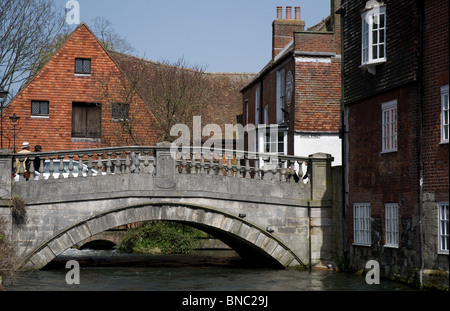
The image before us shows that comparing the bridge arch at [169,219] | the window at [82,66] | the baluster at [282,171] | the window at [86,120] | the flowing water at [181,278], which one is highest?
the window at [82,66]

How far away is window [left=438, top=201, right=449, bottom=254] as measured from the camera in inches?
658

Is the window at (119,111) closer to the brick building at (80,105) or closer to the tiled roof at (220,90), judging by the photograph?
the brick building at (80,105)

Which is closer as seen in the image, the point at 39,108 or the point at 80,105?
the point at 39,108

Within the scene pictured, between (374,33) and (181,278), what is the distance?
8569 millimetres

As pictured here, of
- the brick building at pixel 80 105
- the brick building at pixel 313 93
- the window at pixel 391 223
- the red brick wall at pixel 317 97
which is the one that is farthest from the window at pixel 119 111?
the window at pixel 391 223

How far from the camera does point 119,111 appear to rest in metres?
33.8

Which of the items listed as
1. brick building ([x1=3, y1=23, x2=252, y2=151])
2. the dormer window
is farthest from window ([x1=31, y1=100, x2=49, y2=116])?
the dormer window

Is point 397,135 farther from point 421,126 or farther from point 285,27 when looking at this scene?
point 285,27

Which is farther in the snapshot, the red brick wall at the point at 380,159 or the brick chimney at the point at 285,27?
the brick chimney at the point at 285,27

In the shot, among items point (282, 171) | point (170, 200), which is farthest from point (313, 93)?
point (170, 200)

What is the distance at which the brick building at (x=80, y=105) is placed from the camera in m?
32.5

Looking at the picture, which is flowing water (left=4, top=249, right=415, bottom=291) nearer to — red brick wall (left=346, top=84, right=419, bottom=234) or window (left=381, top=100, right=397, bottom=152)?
red brick wall (left=346, top=84, right=419, bottom=234)

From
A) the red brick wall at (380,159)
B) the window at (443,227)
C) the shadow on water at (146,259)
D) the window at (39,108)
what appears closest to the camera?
the window at (443,227)

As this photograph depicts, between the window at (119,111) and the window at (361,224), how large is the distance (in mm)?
15010
